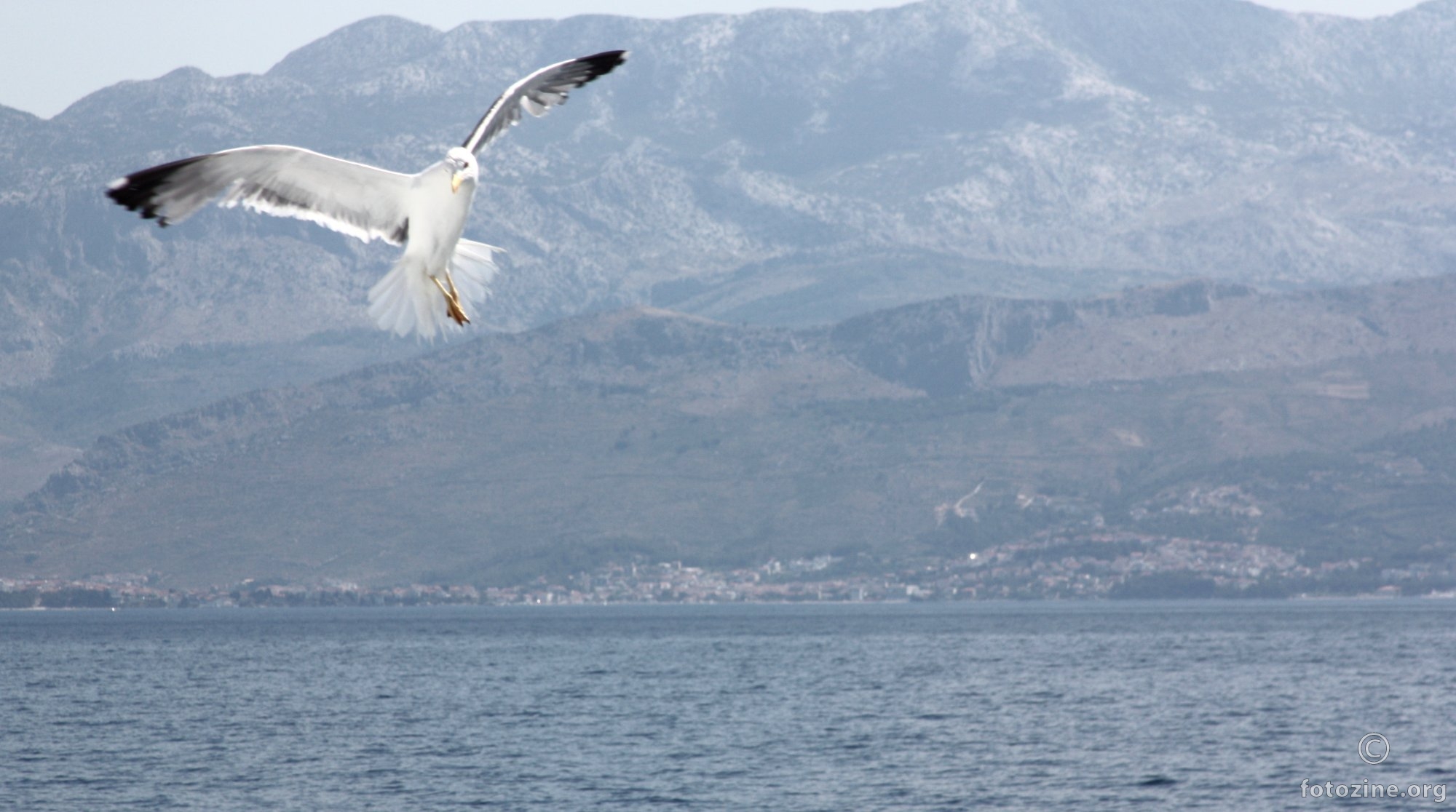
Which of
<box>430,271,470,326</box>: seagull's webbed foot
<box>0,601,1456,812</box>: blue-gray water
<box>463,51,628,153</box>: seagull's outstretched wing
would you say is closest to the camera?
<box>430,271,470,326</box>: seagull's webbed foot

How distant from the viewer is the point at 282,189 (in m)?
18.2

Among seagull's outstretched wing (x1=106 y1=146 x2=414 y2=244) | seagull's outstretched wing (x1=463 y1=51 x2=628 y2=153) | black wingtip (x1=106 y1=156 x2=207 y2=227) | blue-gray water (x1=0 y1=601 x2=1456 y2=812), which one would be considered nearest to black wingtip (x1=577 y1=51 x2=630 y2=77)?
seagull's outstretched wing (x1=463 y1=51 x2=628 y2=153)

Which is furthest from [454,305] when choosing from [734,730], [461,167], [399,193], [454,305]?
[734,730]

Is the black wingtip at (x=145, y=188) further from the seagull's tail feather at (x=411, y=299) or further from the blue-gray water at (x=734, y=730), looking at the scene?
the blue-gray water at (x=734, y=730)

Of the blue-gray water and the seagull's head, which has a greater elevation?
the seagull's head

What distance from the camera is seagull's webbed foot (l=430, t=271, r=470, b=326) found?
16.8 m

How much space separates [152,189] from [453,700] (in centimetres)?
9126

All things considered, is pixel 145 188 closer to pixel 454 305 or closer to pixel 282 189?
pixel 282 189

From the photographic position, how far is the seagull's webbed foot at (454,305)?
55.3ft

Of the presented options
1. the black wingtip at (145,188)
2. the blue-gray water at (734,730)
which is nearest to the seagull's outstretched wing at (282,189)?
the black wingtip at (145,188)

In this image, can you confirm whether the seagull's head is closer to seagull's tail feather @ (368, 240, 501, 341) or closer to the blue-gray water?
seagull's tail feather @ (368, 240, 501, 341)

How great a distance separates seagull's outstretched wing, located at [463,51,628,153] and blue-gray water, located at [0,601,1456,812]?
43.7 meters

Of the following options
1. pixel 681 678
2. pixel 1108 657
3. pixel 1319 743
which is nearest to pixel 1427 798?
pixel 1319 743

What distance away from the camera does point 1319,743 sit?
75625 mm
